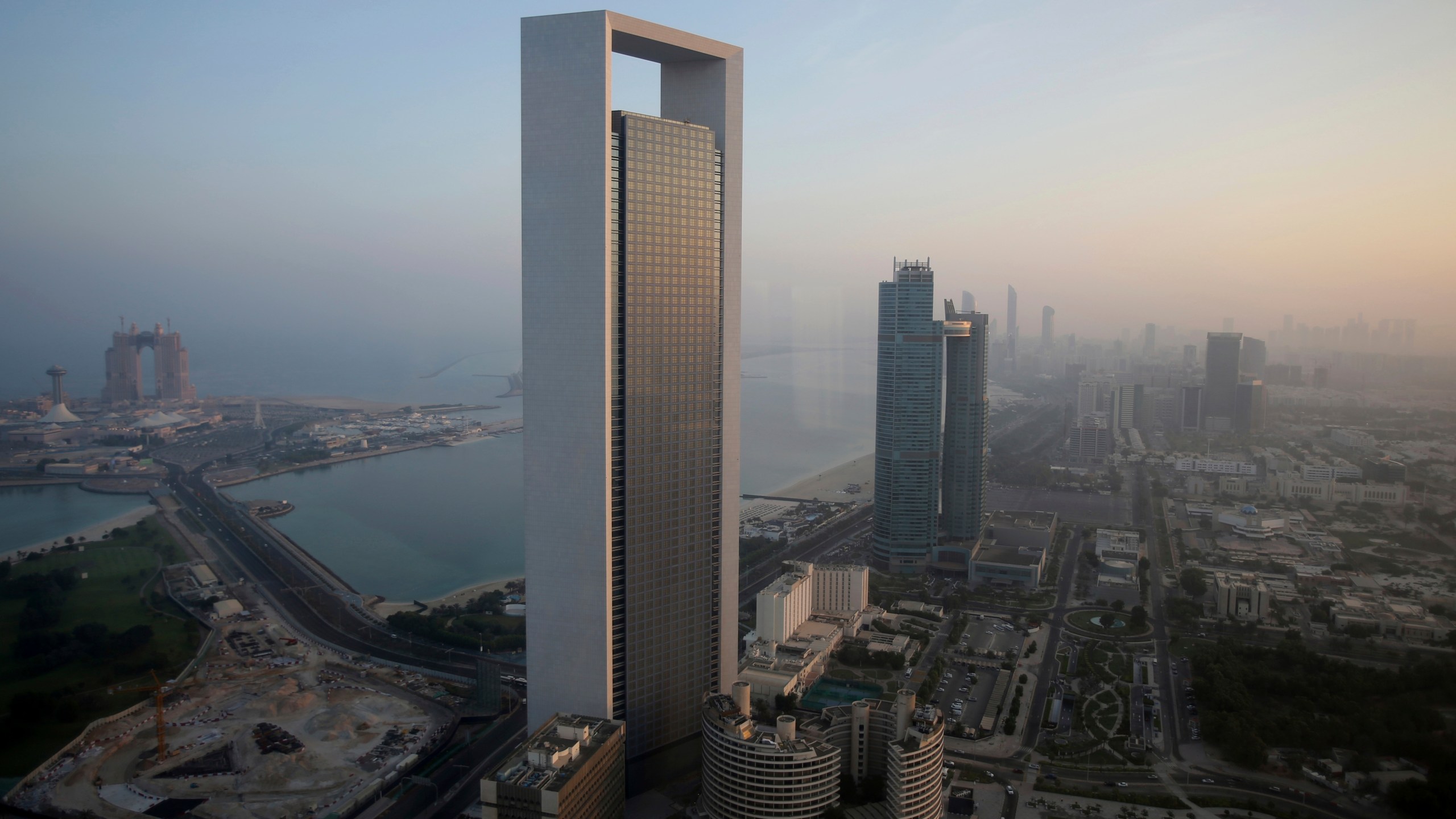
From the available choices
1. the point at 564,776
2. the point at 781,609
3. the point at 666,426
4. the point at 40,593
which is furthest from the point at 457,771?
the point at 40,593

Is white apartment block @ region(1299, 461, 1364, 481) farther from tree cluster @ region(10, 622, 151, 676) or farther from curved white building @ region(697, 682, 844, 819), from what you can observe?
tree cluster @ region(10, 622, 151, 676)

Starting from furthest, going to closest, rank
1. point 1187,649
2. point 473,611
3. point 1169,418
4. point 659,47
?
point 1169,418, point 473,611, point 1187,649, point 659,47

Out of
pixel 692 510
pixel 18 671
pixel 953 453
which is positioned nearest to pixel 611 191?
pixel 692 510

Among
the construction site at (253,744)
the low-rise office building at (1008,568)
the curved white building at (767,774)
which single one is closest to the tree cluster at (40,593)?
the construction site at (253,744)

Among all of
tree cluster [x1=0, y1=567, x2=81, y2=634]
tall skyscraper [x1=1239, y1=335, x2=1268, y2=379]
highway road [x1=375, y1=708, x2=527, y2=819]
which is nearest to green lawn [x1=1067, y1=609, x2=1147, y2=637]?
highway road [x1=375, y1=708, x2=527, y2=819]

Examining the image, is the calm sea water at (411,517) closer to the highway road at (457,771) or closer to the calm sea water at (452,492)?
the calm sea water at (452,492)

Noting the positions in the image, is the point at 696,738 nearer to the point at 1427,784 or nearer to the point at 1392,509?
the point at 1427,784

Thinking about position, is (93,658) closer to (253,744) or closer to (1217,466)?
(253,744)
